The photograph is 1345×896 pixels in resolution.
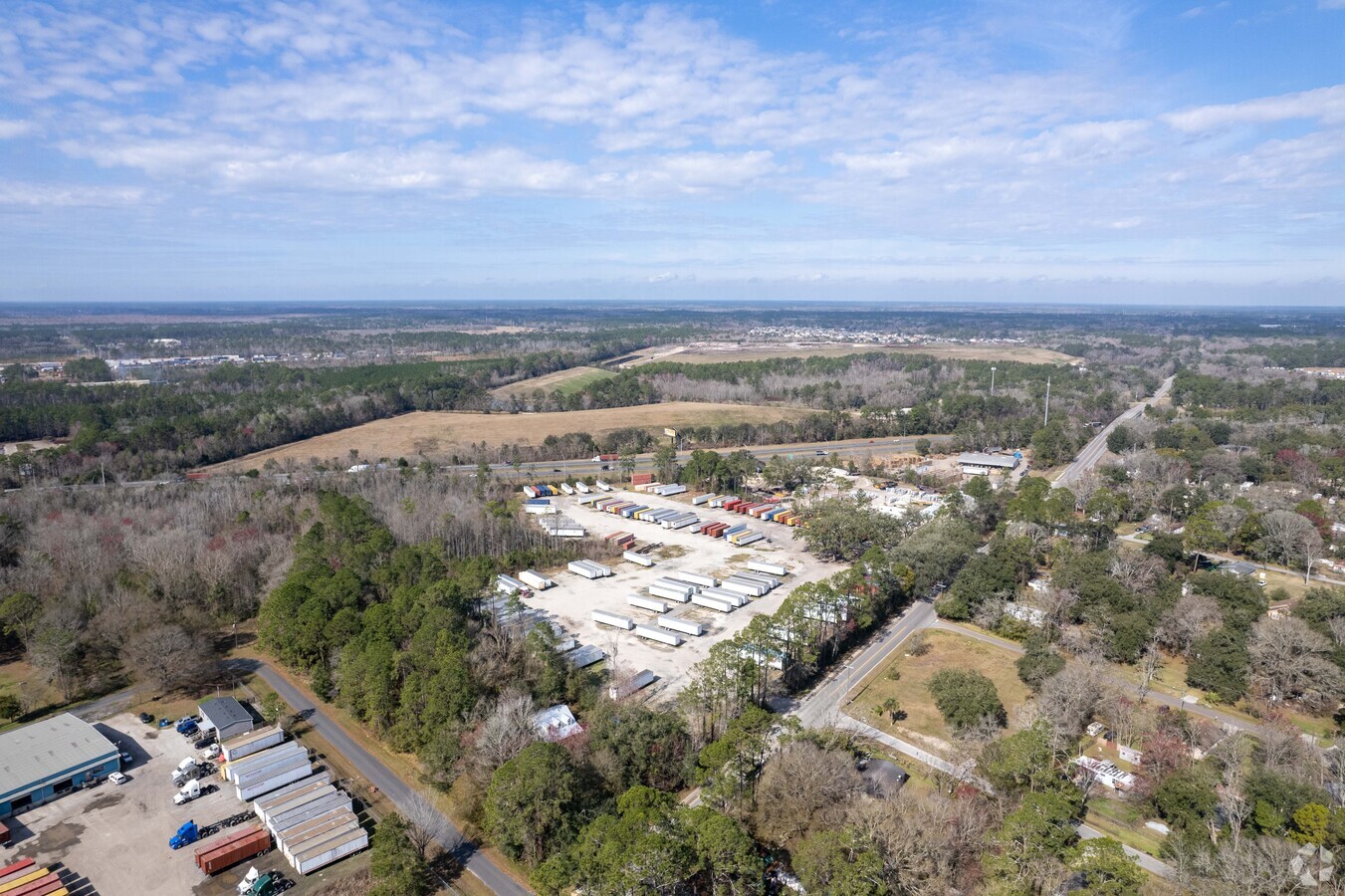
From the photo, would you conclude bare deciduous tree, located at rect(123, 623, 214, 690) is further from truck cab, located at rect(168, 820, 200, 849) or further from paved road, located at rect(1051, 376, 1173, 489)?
paved road, located at rect(1051, 376, 1173, 489)

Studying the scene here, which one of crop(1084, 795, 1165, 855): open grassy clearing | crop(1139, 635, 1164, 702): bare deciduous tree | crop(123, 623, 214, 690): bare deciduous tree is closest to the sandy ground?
crop(1084, 795, 1165, 855): open grassy clearing

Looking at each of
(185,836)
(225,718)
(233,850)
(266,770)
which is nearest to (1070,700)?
(233,850)

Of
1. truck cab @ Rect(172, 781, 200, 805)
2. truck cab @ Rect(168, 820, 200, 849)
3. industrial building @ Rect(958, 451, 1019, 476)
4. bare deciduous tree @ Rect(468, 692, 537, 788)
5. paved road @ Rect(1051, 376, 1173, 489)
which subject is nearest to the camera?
truck cab @ Rect(168, 820, 200, 849)

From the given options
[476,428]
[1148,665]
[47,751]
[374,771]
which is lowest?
[374,771]

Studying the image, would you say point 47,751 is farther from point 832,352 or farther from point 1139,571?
point 832,352

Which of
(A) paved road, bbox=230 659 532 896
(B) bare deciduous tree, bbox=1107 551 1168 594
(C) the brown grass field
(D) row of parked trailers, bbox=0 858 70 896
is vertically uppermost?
(C) the brown grass field

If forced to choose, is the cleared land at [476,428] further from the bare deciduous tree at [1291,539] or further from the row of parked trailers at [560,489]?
the bare deciduous tree at [1291,539]
